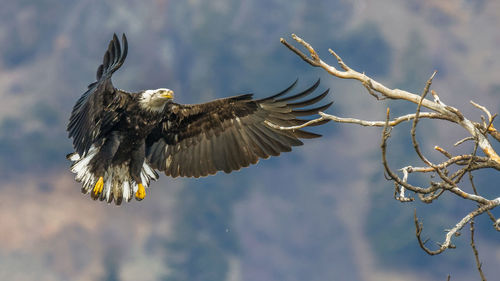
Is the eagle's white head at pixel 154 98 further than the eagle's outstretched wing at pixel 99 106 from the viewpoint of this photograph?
Yes

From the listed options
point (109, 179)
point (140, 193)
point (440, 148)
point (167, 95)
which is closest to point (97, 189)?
point (109, 179)

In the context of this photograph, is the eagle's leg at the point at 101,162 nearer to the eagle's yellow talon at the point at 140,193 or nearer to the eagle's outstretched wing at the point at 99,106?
the eagle's outstretched wing at the point at 99,106

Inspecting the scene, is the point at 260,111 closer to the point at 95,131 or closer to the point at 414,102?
the point at 95,131

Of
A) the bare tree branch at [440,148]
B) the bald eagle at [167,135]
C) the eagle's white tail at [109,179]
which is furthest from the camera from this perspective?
the eagle's white tail at [109,179]

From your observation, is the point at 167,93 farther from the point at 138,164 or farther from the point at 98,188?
the point at 98,188

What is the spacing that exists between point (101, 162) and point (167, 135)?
1270 mm

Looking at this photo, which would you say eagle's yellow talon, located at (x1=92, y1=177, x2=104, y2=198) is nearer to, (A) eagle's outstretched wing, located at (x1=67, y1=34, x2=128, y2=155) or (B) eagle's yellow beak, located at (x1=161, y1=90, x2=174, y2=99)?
(A) eagle's outstretched wing, located at (x1=67, y1=34, x2=128, y2=155)

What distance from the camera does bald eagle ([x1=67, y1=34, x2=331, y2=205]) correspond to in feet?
28.8

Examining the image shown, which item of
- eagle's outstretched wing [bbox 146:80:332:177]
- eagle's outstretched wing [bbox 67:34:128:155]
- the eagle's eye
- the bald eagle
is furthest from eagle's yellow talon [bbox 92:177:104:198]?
the eagle's eye

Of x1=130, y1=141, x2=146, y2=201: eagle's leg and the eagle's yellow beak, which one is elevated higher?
the eagle's yellow beak

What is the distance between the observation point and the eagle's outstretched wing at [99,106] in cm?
793

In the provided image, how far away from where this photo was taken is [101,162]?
9.12 meters

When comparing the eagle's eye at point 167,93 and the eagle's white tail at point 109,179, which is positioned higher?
the eagle's eye at point 167,93

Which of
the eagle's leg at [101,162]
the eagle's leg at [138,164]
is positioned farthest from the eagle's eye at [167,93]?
the eagle's leg at [101,162]
